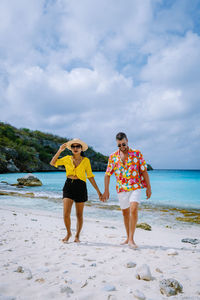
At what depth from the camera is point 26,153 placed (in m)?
70.2

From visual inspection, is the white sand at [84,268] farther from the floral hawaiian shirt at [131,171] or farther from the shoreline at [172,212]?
the shoreline at [172,212]

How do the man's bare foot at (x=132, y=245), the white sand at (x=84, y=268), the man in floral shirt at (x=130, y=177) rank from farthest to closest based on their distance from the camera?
1. the man in floral shirt at (x=130, y=177)
2. the man's bare foot at (x=132, y=245)
3. the white sand at (x=84, y=268)

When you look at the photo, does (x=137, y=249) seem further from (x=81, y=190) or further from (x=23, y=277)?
(x=23, y=277)

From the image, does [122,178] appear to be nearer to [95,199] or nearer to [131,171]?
[131,171]

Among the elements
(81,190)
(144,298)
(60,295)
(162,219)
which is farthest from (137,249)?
(162,219)

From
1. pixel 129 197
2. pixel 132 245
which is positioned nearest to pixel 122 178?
pixel 129 197

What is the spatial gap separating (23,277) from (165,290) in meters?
1.85

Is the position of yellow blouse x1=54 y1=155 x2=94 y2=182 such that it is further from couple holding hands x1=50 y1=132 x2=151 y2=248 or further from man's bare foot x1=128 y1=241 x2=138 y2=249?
man's bare foot x1=128 y1=241 x2=138 y2=249

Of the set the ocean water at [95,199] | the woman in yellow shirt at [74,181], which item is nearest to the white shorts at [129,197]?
the woman in yellow shirt at [74,181]

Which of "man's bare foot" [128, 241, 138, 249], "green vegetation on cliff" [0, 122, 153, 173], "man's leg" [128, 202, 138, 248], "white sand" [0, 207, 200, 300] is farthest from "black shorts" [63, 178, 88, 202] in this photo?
"green vegetation on cliff" [0, 122, 153, 173]

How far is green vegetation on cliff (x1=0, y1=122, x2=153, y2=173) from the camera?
61434 mm

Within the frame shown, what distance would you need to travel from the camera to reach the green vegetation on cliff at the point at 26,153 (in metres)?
61.4

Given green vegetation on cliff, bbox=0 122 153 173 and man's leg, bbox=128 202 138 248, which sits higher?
green vegetation on cliff, bbox=0 122 153 173

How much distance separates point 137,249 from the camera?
14.4 feet
